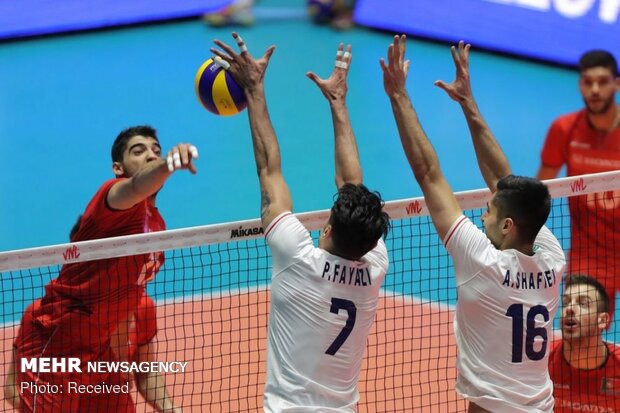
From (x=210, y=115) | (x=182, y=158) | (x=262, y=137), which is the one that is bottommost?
(x=182, y=158)

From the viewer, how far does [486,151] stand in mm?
6289

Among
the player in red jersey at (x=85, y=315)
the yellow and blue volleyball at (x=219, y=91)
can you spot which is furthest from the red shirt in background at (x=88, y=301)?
the yellow and blue volleyball at (x=219, y=91)

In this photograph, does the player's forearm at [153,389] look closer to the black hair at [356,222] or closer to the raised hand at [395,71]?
the black hair at [356,222]

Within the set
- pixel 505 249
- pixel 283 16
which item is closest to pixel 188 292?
pixel 505 249

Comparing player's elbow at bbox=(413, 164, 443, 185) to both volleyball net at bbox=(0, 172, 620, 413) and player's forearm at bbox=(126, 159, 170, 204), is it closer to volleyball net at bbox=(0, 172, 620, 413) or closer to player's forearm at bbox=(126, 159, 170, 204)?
volleyball net at bbox=(0, 172, 620, 413)

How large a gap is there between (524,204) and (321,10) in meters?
12.7

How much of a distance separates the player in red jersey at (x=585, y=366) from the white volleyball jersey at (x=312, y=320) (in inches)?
89.4

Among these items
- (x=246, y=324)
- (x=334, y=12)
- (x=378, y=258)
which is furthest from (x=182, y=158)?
(x=334, y=12)

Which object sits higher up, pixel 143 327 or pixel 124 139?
pixel 124 139

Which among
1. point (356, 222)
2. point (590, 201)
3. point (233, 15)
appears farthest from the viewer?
point (233, 15)

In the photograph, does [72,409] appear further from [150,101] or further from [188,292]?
[150,101]

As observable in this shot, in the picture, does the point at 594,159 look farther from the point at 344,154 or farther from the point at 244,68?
the point at 244,68

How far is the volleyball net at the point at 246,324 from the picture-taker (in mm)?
6633

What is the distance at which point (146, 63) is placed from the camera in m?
16.2
